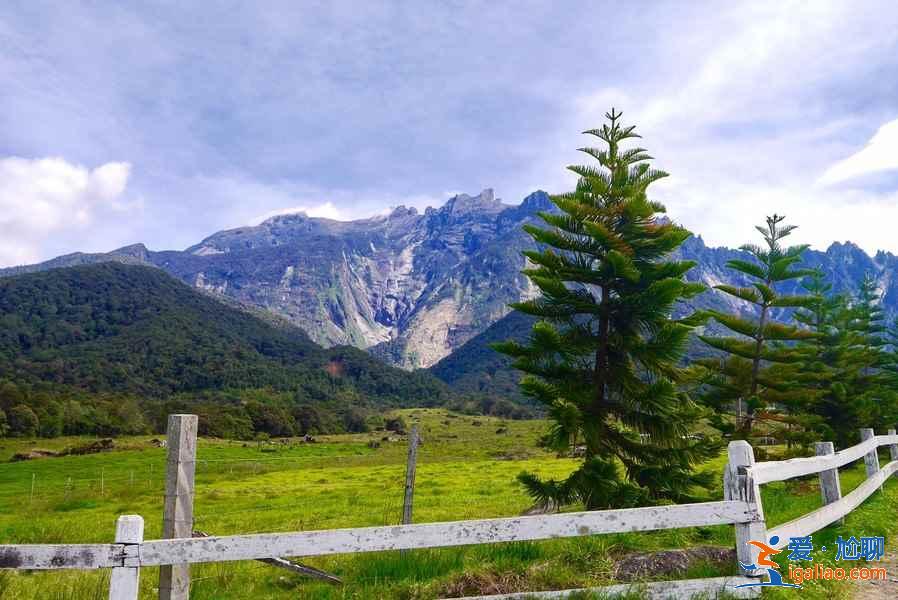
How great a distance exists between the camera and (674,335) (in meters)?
11.7

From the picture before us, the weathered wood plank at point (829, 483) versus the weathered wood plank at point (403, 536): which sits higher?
the weathered wood plank at point (403, 536)

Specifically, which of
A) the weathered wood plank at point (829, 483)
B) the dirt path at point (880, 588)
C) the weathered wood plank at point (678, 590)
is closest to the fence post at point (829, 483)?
the weathered wood plank at point (829, 483)

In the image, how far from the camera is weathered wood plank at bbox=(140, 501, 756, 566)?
4.95 m

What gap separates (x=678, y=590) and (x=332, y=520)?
17.3 meters

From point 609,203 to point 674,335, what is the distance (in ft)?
11.0

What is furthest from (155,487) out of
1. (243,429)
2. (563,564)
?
(243,429)

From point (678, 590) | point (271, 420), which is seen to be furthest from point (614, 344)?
point (271, 420)

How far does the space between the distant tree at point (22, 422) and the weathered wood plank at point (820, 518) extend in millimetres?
117460

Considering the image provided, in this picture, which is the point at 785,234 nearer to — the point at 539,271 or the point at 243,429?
the point at 539,271

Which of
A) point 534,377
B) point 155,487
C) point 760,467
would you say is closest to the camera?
point 760,467

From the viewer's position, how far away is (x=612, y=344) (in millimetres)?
12438

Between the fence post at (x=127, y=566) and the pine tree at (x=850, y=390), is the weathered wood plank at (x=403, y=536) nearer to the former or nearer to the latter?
the fence post at (x=127, y=566)

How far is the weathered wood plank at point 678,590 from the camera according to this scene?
569 cm

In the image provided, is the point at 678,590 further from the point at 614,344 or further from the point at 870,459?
the point at 870,459
